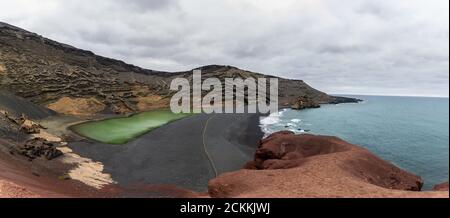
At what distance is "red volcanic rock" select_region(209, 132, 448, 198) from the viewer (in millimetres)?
15727

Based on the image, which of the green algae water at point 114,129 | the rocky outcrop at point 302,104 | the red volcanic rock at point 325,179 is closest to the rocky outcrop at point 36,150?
the green algae water at point 114,129

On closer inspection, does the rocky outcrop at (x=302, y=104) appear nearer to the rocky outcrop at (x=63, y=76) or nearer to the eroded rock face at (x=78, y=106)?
the rocky outcrop at (x=63, y=76)

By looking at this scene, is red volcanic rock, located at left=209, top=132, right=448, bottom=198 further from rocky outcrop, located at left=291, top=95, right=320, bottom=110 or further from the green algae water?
rocky outcrop, located at left=291, top=95, right=320, bottom=110

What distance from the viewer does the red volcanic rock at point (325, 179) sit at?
1573 centimetres

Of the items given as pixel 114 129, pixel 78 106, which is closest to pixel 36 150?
pixel 114 129

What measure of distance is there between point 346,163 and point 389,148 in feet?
149

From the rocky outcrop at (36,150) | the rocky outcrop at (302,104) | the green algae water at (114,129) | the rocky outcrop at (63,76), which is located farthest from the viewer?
the rocky outcrop at (302,104)

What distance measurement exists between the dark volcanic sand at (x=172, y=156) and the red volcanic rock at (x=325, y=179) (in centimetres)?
1195

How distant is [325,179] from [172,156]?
2675 centimetres

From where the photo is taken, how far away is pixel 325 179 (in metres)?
17.9

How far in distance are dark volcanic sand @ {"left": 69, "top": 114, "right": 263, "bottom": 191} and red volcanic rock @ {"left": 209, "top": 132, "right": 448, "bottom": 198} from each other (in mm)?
11952
